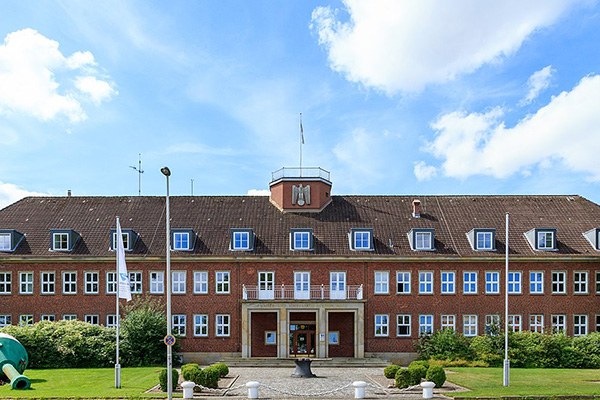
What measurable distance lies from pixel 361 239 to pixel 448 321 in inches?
315

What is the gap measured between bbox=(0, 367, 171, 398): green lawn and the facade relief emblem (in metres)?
16.0

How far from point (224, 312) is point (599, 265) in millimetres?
25493

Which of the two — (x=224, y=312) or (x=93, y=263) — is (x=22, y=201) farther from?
(x=224, y=312)

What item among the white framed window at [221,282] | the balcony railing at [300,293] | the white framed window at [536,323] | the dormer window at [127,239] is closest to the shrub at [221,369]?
the balcony railing at [300,293]

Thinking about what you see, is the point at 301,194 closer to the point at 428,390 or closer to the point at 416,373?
the point at 416,373

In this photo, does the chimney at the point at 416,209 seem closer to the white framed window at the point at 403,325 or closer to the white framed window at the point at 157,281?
the white framed window at the point at 403,325

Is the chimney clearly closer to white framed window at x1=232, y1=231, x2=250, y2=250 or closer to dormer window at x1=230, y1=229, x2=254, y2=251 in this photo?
dormer window at x1=230, y1=229, x2=254, y2=251

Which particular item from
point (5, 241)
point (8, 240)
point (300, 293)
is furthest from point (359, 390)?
point (5, 241)

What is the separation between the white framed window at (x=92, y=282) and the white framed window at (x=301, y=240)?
1351cm

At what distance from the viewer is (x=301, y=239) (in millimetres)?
42219

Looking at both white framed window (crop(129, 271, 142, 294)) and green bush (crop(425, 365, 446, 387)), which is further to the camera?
white framed window (crop(129, 271, 142, 294))

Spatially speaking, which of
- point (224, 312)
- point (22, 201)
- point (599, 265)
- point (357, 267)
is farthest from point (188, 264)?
point (599, 265)

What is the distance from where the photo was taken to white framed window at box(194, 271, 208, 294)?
4159cm

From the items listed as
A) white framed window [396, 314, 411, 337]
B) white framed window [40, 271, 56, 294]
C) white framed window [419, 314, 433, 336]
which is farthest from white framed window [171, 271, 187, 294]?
white framed window [419, 314, 433, 336]
